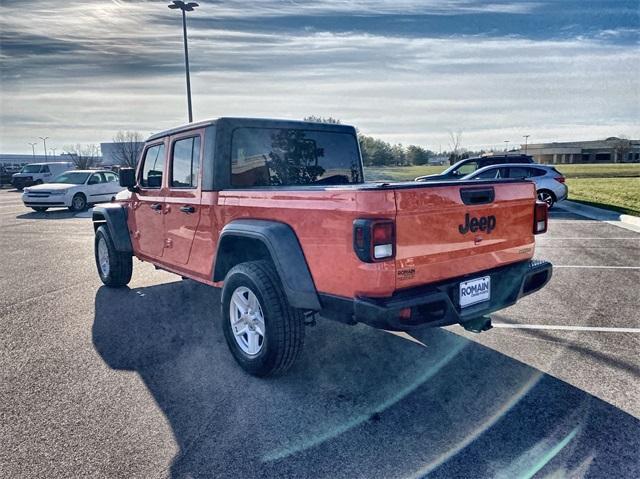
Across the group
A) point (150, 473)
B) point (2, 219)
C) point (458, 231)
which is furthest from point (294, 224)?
point (2, 219)

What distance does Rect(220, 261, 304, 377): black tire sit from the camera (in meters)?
3.42

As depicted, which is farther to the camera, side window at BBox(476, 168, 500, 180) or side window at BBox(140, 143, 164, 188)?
side window at BBox(476, 168, 500, 180)

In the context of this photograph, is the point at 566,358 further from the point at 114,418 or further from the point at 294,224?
the point at 114,418

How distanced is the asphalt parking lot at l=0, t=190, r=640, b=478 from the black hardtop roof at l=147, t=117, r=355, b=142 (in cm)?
198

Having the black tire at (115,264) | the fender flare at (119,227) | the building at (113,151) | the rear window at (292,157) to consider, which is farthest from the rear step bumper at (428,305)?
the building at (113,151)

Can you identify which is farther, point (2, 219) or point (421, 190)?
point (2, 219)

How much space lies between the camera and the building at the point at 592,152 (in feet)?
326

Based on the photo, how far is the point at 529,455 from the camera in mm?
2639

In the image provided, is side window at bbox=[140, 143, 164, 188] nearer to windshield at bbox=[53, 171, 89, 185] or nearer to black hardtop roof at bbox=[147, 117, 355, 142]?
black hardtop roof at bbox=[147, 117, 355, 142]

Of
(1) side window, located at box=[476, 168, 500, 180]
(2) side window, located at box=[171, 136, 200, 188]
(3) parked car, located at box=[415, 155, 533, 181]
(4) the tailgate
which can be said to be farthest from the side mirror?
(3) parked car, located at box=[415, 155, 533, 181]

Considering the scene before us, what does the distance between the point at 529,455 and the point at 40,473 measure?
2646 millimetres

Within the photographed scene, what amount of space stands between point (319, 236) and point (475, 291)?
3.84 ft

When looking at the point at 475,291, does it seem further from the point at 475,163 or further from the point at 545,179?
the point at 475,163

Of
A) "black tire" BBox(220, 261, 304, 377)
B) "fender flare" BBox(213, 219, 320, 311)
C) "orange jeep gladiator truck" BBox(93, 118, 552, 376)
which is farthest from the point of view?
"black tire" BBox(220, 261, 304, 377)
